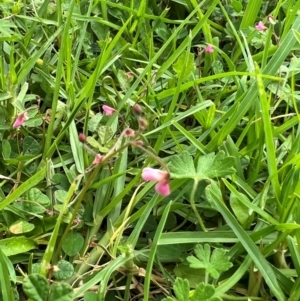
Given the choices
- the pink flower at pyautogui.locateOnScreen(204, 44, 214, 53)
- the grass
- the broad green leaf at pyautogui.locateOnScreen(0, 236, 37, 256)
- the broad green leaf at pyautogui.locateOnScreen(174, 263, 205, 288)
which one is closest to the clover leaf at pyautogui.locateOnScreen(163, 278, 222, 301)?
the grass

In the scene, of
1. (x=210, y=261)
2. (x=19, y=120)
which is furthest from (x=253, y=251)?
(x=19, y=120)

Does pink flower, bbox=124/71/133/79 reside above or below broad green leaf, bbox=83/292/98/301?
above

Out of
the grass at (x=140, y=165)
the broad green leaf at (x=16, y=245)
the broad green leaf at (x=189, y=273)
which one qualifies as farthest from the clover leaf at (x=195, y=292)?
the broad green leaf at (x=16, y=245)

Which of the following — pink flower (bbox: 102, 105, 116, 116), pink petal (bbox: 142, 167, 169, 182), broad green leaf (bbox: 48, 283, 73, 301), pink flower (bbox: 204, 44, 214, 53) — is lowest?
broad green leaf (bbox: 48, 283, 73, 301)

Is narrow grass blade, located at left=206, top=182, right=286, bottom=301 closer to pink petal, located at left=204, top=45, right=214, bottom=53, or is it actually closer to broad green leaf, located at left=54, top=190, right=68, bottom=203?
broad green leaf, located at left=54, top=190, right=68, bottom=203

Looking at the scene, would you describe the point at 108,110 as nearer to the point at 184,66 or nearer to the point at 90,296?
the point at 184,66

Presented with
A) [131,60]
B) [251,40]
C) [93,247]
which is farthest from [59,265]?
[251,40]

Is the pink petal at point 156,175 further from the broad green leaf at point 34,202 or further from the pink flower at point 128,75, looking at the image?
the pink flower at point 128,75
